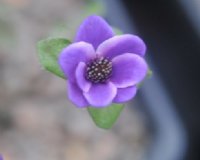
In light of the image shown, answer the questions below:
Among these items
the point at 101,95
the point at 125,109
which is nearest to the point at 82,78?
the point at 101,95

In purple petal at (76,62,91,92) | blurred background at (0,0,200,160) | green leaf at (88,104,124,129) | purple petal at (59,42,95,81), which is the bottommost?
blurred background at (0,0,200,160)

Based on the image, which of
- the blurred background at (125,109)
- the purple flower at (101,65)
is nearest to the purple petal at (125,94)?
the purple flower at (101,65)

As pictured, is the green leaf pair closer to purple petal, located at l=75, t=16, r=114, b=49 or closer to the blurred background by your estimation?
purple petal, located at l=75, t=16, r=114, b=49

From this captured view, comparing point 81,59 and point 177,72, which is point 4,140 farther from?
point 81,59

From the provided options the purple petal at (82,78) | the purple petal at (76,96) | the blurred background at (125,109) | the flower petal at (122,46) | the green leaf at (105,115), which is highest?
the flower petal at (122,46)

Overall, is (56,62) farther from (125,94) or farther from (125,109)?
(125,109)

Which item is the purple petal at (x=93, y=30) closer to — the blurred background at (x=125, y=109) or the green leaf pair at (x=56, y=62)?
the green leaf pair at (x=56, y=62)

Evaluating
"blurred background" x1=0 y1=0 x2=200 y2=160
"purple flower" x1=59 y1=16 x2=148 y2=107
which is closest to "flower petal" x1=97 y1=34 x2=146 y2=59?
"purple flower" x1=59 y1=16 x2=148 y2=107

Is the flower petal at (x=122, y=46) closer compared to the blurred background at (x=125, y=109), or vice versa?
the flower petal at (x=122, y=46)
